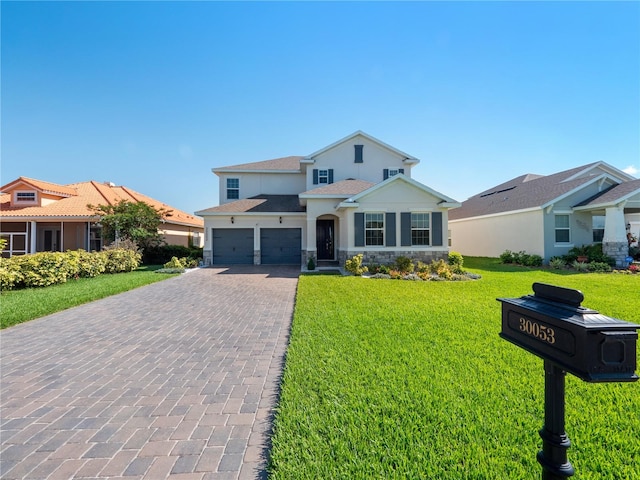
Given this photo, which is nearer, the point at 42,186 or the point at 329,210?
the point at 329,210

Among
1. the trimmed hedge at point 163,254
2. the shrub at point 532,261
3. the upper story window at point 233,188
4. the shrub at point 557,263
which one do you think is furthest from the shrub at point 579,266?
the trimmed hedge at point 163,254

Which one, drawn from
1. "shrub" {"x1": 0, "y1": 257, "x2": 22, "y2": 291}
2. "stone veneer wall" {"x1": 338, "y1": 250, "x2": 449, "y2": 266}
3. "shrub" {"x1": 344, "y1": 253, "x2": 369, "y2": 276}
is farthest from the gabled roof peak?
"shrub" {"x1": 0, "y1": 257, "x2": 22, "y2": 291}

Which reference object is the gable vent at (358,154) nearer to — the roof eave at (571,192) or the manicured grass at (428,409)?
the roof eave at (571,192)

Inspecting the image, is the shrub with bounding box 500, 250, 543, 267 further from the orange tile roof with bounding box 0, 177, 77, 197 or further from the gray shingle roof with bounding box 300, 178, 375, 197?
the orange tile roof with bounding box 0, 177, 77, 197

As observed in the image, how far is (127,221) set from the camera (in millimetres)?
17328

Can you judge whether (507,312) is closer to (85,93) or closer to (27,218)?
(85,93)

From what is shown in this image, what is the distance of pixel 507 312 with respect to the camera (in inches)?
70.6

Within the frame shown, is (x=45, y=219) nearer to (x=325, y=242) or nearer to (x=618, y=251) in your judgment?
(x=325, y=242)

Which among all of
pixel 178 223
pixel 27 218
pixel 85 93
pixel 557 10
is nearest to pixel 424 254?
pixel 557 10

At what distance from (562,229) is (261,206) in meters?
17.9

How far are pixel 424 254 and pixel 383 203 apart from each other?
10.8ft

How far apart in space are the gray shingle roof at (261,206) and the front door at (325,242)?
1.85 metres

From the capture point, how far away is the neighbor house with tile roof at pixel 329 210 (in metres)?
14.5

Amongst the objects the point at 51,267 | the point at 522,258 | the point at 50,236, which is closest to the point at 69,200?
the point at 50,236
